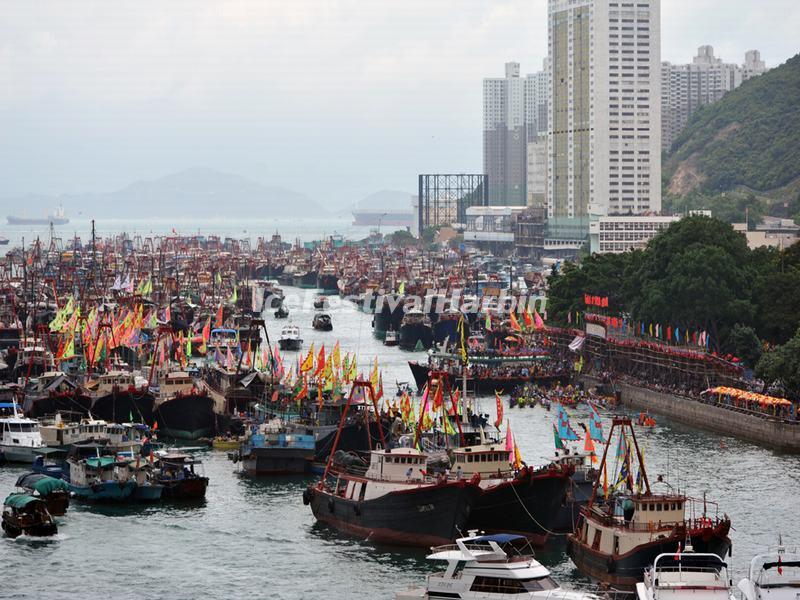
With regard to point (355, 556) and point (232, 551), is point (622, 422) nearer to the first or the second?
point (355, 556)

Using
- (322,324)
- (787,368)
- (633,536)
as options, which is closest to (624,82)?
(322,324)

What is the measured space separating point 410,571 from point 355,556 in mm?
2541

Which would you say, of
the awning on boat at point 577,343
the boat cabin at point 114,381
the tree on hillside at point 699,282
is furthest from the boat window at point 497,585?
the awning on boat at point 577,343

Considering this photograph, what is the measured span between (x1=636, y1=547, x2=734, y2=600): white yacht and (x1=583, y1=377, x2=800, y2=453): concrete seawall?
104 feet

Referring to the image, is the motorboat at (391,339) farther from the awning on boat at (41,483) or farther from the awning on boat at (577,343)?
the awning on boat at (41,483)

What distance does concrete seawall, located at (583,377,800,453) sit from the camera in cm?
6925

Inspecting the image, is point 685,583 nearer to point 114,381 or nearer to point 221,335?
point 114,381

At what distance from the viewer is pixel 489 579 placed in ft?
129

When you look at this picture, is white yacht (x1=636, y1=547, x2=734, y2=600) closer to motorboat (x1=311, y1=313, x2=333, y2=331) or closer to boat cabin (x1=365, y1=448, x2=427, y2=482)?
boat cabin (x1=365, y1=448, x2=427, y2=482)

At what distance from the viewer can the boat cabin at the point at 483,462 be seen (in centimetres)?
5059

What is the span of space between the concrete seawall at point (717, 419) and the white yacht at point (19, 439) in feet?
102

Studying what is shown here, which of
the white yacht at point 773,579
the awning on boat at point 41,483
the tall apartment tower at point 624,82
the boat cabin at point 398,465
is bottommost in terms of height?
the awning on boat at point 41,483

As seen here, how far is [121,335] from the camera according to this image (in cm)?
9131

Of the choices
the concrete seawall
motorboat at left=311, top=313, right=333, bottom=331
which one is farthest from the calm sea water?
motorboat at left=311, top=313, right=333, bottom=331
